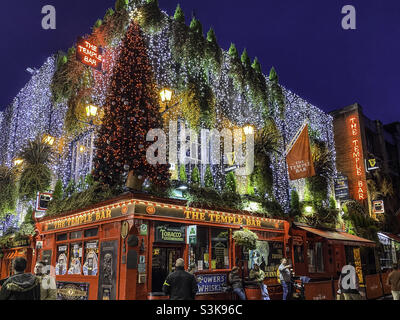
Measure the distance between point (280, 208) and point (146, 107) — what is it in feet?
28.7

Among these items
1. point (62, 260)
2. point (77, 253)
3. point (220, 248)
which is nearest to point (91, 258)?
point (77, 253)

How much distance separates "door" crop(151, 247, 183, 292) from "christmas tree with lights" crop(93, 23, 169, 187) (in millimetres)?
2554

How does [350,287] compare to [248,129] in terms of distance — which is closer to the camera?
[350,287]

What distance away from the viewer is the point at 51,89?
20812mm

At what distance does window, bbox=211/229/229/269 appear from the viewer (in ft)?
50.4

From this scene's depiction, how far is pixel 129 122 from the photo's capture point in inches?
553

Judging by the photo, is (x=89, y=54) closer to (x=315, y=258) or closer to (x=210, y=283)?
(x=210, y=283)

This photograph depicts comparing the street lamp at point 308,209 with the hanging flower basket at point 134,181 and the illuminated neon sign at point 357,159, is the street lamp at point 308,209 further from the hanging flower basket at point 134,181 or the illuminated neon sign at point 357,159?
the hanging flower basket at point 134,181

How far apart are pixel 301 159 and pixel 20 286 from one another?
15912mm

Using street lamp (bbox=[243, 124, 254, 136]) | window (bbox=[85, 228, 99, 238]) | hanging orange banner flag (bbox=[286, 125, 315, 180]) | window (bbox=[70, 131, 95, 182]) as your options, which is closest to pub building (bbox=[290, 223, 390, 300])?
hanging orange banner flag (bbox=[286, 125, 315, 180])

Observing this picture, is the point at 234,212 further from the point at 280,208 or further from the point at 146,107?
the point at 146,107

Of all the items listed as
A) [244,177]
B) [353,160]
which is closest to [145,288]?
[244,177]

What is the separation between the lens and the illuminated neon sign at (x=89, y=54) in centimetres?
1636
